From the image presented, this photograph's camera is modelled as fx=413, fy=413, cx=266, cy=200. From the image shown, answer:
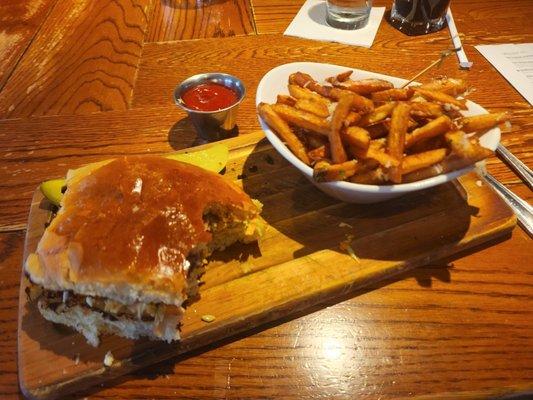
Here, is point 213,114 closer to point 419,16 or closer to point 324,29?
point 324,29

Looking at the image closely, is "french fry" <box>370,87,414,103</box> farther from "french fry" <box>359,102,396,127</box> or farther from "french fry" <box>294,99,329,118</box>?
"french fry" <box>294,99,329,118</box>

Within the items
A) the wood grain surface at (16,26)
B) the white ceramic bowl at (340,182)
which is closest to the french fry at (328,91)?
the white ceramic bowl at (340,182)

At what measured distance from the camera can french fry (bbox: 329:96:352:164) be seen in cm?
167

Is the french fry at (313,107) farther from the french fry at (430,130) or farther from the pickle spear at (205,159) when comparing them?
the pickle spear at (205,159)

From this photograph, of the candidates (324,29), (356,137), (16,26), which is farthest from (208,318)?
(16,26)

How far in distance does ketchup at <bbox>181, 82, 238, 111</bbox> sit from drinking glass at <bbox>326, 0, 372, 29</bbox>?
1419 millimetres

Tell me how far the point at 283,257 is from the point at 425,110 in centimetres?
90

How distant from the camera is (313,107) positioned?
1818 mm

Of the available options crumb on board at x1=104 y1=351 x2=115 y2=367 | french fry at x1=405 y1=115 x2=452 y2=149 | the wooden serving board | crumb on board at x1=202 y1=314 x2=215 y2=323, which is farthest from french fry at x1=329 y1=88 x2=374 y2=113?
crumb on board at x1=104 y1=351 x2=115 y2=367

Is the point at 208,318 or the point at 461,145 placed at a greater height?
the point at 461,145

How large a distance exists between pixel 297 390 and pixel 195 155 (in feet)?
4.03

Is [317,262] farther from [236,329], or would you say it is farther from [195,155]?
[195,155]

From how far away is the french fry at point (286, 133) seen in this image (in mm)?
1805

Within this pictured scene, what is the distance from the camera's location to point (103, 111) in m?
2.67
